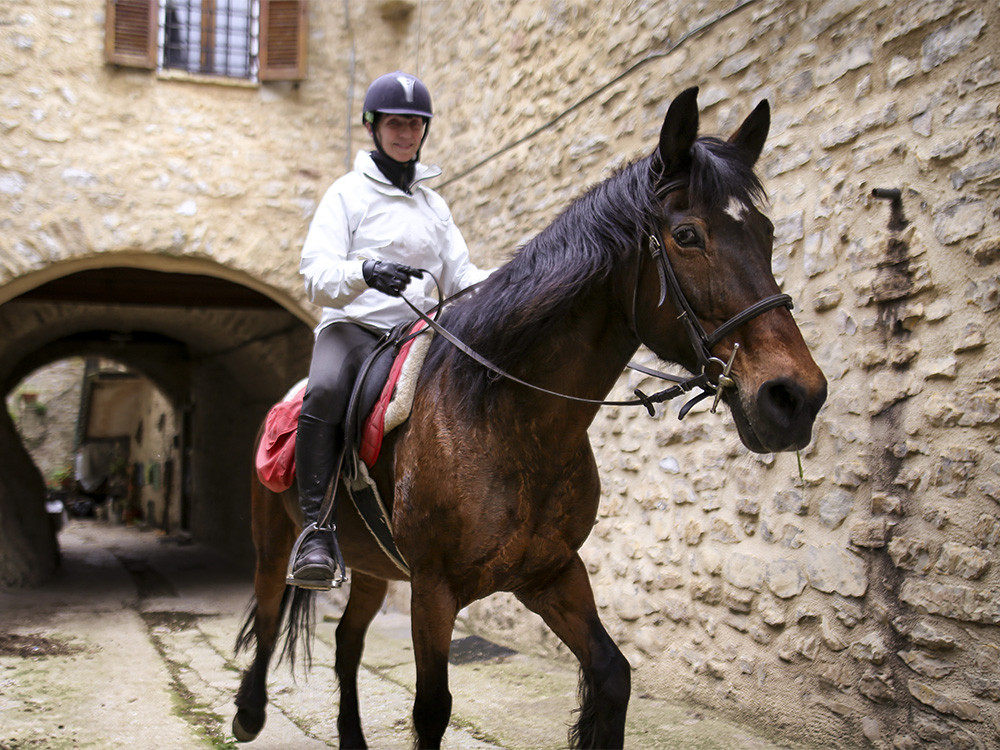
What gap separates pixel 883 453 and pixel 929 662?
0.84 meters

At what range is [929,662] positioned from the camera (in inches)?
131

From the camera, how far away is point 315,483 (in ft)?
10.3

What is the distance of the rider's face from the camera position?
3436 mm

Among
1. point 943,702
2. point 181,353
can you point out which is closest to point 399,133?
point 943,702

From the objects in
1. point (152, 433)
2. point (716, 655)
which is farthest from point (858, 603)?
point (152, 433)

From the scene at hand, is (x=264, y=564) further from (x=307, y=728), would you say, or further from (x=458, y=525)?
(x=458, y=525)

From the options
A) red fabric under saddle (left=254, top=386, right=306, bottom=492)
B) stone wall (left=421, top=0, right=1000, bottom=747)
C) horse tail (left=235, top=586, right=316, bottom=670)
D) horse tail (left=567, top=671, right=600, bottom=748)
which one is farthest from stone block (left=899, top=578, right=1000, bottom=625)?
horse tail (left=235, top=586, right=316, bottom=670)

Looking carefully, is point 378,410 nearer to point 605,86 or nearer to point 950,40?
point 950,40

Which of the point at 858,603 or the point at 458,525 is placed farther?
the point at 858,603

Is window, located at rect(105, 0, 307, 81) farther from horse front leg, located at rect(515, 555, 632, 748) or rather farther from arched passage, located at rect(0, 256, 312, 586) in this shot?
horse front leg, located at rect(515, 555, 632, 748)

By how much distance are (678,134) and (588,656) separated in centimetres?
158

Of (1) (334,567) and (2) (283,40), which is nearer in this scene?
(1) (334,567)

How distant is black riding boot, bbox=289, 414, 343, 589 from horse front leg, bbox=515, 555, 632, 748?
728 mm

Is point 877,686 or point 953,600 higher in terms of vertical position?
point 953,600
